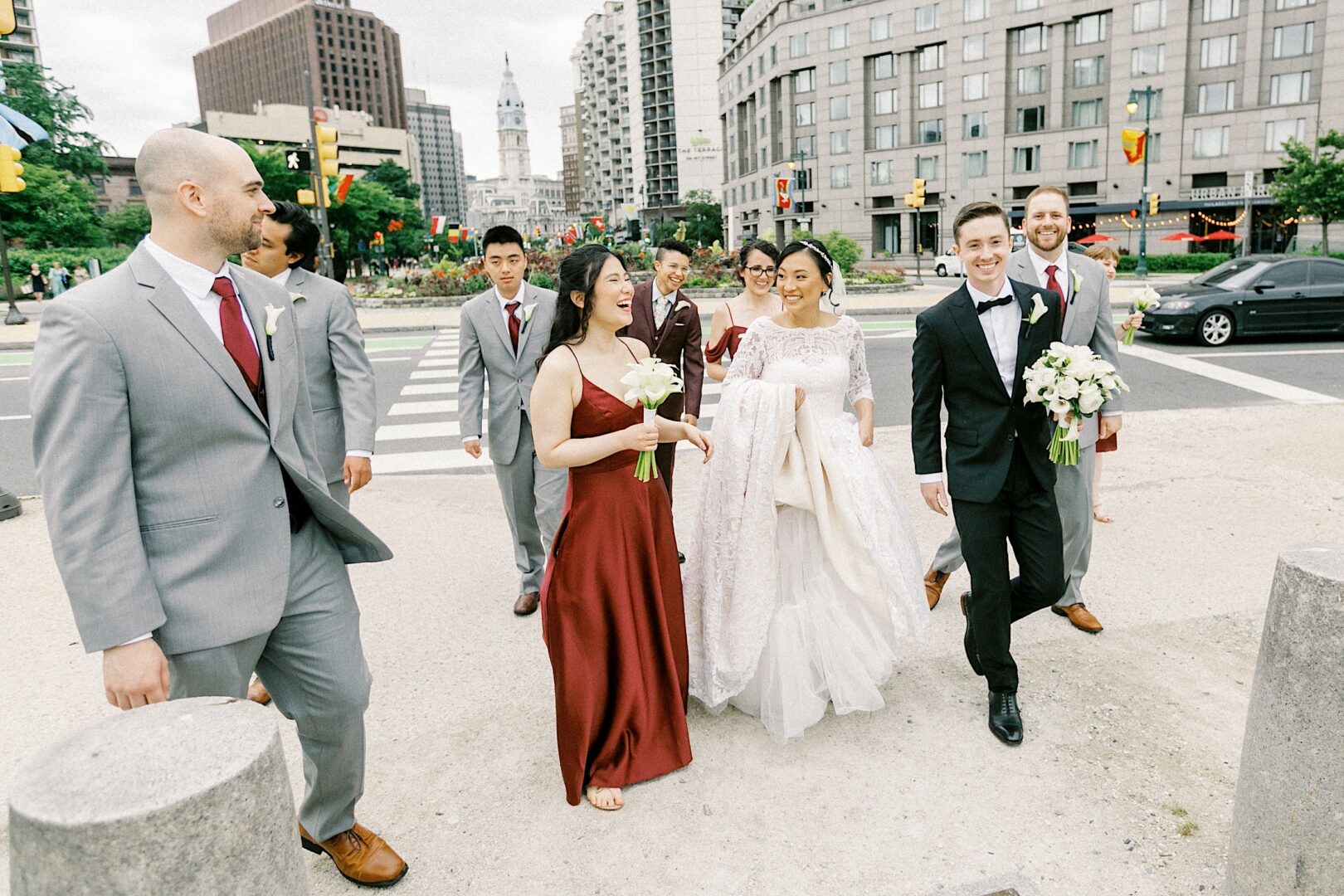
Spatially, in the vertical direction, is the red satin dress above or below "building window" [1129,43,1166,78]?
below

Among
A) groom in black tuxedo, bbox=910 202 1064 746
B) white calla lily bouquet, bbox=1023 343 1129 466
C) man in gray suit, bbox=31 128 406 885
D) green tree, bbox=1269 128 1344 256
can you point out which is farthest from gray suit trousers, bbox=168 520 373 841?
green tree, bbox=1269 128 1344 256

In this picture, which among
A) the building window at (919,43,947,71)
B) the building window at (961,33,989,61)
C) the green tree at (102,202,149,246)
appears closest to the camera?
the building window at (961,33,989,61)

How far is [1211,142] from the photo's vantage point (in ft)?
176

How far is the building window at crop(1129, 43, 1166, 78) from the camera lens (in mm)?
54469

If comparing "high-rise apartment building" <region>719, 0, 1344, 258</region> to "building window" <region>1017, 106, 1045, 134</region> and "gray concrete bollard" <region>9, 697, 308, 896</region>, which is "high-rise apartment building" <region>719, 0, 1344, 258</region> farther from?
"gray concrete bollard" <region>9, 697, 308, 896</region>

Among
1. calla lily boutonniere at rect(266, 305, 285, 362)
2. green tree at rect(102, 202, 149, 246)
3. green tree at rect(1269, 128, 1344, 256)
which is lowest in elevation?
calla lily boutonniere at rect(266, 305, 285, 362)

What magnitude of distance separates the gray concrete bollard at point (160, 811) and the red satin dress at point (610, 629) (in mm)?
1544

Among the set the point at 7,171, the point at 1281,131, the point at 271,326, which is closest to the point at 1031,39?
the point at 1281,131

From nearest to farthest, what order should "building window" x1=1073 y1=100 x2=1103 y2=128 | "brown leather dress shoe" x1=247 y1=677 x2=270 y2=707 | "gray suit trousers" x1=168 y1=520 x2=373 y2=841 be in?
"gray suit trousers" x1=168 y1=520 x2=373 y2=841
"brown leather dress shoe" x1=247 y1=677 x2=270 y2=707
"building window" x1=1073 y1=100 x2=1103 y2=128

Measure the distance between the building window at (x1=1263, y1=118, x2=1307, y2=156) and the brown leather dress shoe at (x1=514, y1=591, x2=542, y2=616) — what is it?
61.9 meters

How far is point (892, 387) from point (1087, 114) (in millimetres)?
57069

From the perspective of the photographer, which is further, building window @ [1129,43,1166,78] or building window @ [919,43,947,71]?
building window @ [919,43,947,71]

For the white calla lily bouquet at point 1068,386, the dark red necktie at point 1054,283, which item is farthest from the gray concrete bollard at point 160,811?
the dark red necktie at point 1054,283

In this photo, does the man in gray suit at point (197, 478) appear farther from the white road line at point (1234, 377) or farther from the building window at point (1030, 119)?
the building window at point (1030, 119)
